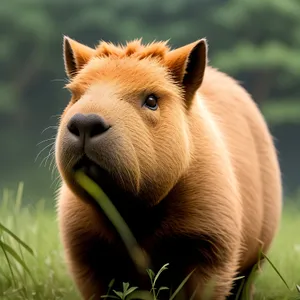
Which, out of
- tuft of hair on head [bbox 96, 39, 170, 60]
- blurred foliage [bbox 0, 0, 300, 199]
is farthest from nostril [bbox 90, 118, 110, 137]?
blurred foliage [bbox 0, 0, 300, 199]

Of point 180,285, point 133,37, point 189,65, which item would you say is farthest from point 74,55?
point 133,37

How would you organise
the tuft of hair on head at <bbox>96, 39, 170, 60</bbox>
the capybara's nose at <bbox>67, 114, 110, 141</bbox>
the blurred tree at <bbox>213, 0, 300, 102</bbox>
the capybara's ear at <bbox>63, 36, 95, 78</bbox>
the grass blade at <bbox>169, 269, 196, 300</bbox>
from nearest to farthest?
1. the capybara's nose at <bbox>67, 114, 110, 141</bbox>
2. the grass blade at <bbox>169, 269, 196, 300</bbox>
3. the tuft of hair on head at <bbox>96, 39, 170, 60</bbox>
4. the capybara's ear at <bbox>63, 36, 95, 78</bbox>
5. the blurred tree at <bbox>213, 0, 300, 102</bbox>

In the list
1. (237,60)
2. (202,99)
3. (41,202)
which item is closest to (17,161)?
(237,60)

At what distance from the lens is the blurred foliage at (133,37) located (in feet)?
61.4

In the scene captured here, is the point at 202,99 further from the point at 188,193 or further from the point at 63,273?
the point at 63,273

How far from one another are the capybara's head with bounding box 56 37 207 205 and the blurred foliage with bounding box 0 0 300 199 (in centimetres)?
1483

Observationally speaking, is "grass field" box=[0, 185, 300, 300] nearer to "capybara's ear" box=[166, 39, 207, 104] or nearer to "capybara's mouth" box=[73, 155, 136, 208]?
"capybara's mouth" box=[73, 155, 136, 208]

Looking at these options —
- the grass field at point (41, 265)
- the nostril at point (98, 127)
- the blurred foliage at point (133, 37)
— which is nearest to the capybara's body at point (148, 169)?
the nostril at point (98, 127)

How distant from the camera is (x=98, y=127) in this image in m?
2.94

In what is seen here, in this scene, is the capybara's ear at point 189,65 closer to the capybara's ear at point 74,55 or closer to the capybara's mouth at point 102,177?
the capybara's ear at point 74,55

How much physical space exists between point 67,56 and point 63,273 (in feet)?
4.11

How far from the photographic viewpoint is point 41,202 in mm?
5398

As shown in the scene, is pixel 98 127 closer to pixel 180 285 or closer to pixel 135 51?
pixel 135 51

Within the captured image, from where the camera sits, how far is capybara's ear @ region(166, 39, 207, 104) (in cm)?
342
